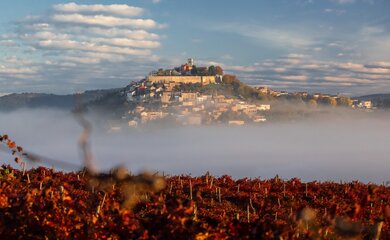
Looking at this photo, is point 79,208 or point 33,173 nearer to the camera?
point 79,208

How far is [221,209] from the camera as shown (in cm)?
1742

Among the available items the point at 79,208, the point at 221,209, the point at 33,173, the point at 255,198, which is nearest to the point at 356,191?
the point at 255,198

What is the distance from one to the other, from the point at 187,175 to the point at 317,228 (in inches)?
709

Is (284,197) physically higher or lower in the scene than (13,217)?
lower

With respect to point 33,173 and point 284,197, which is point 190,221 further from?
point 33,173

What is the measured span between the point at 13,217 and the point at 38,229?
48cm

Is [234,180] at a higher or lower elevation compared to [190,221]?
lower

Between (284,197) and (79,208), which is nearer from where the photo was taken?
(79,208)

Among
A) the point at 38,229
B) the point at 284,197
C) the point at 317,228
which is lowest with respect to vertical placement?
the point at 284,197

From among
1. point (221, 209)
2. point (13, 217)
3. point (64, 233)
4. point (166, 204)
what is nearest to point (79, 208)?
point (64, 233)

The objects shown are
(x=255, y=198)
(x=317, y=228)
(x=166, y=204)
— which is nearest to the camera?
(x=317, y=228)

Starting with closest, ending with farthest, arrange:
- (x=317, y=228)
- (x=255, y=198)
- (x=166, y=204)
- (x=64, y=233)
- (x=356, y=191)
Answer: (x=317, y=228), (x=166, y=204), (x=64, y=233), (x=255, y=198), (x=356, y=191)

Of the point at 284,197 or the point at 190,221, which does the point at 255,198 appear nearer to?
the point at 284,197

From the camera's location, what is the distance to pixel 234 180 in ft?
79.6
